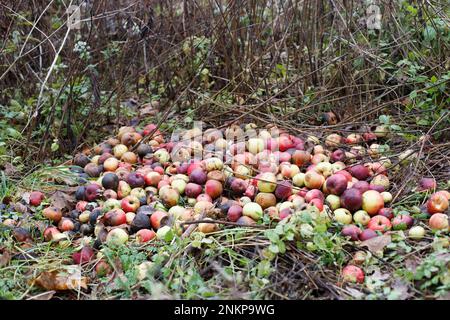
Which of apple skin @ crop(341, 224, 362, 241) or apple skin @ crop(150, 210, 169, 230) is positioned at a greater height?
apple skin @ crop(341, 224, 362, 241)

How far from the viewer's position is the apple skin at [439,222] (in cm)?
306

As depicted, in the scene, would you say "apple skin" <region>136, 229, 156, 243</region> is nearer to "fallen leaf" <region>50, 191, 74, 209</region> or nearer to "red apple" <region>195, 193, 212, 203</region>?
"red apple" <region>195, 193, 212, 203</region>

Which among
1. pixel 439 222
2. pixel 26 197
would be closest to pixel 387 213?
pixel 439 222

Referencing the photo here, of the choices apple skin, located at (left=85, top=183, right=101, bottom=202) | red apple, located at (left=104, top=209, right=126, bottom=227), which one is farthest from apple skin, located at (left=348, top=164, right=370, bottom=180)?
apple skin, located at (left=85, top=183, right=101, bottom=202)

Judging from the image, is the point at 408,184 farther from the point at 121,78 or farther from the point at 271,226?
the point at 121,78

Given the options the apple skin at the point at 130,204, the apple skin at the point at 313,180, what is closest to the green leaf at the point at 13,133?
the apple skin at the point at 130,204

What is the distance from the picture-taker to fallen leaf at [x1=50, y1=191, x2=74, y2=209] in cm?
378

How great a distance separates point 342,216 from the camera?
10.9 feet

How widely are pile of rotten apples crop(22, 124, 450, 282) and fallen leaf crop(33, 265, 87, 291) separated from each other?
25 cm

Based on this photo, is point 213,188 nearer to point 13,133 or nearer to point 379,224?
point 379,224

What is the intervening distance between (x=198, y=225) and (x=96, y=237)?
0.65 metres

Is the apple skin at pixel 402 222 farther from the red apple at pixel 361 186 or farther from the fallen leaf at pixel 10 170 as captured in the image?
the fallen leaf at pixel 10 170

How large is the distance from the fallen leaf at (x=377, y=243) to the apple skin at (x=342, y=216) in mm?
270
